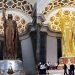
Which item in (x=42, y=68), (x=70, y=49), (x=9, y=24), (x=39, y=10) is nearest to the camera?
(x=9, y=24)

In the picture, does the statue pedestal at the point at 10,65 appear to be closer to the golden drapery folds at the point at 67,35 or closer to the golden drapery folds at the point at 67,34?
the golden drapery folds at the point at 67,34

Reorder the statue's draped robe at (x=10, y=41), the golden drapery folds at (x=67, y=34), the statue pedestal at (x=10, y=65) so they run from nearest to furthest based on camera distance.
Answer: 1. the statue pedestal at (x=10, y=65)
2. the statue's draped robe at (x=10, y=41)
3. the golden drapery folds at (x=67, y=34)

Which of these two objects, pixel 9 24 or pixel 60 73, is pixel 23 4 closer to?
pixel 60 73

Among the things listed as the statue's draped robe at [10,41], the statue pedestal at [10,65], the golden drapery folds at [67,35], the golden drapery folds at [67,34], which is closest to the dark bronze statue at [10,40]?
the statue's draped robe at [10,41]

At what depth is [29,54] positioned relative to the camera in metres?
34.7

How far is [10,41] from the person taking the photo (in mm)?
20531

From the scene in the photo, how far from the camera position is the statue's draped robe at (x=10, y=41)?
20.3 m

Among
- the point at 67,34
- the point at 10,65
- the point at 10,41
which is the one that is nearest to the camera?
the point at 10,65

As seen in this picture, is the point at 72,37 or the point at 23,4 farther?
the point at 23,4

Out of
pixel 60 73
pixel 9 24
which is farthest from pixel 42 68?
pixel 9 24

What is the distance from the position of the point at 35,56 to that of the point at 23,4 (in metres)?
5.45

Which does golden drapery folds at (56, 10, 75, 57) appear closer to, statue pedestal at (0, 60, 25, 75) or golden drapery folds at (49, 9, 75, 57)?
golden drapery folds at (49, 9, 75, 57)

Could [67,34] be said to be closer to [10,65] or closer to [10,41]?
[10,41]

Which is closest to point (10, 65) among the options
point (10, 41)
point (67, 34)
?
point (10, 41)
